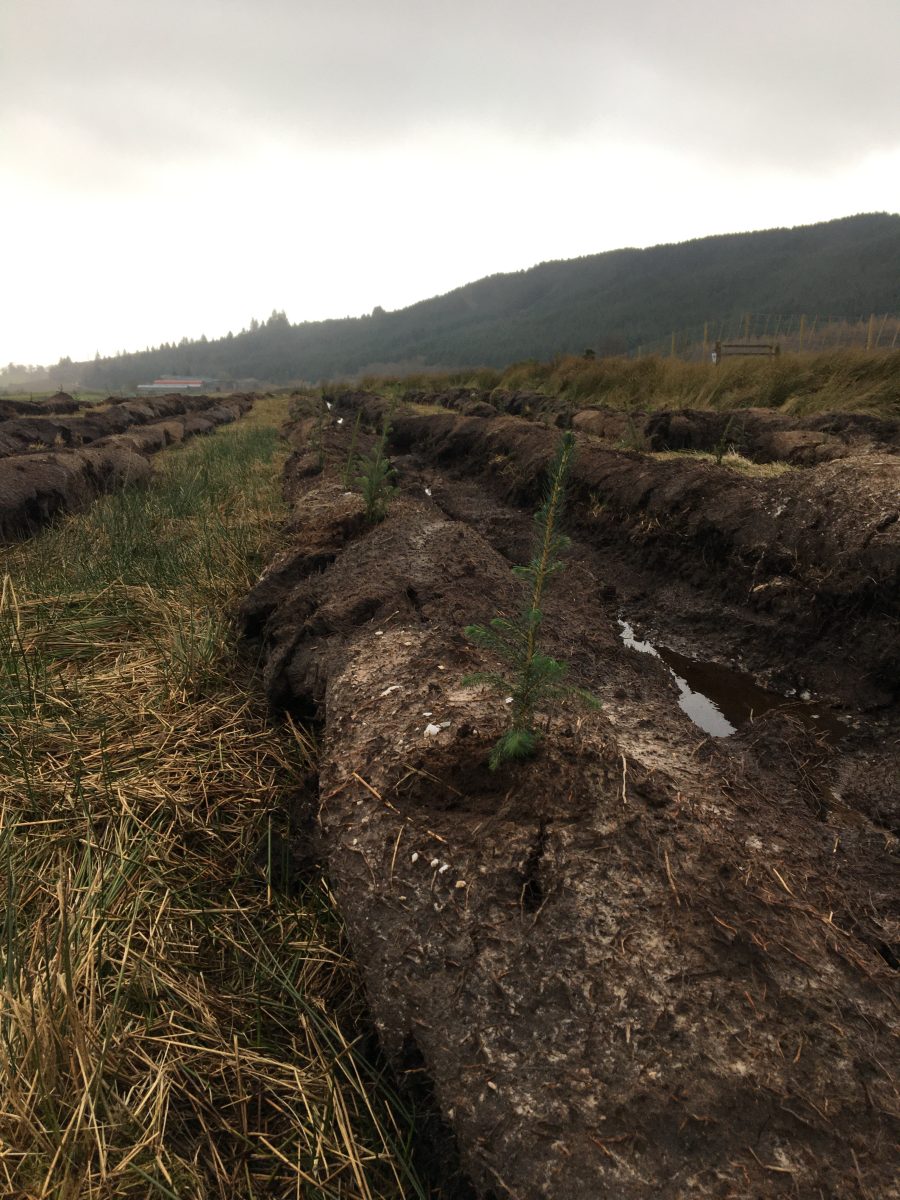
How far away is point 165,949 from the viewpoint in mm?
1448

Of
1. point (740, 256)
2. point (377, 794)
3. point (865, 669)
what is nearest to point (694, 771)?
point (377, 794)

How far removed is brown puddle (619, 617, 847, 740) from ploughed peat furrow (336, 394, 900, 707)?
220mm

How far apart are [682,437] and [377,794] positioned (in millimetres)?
7602

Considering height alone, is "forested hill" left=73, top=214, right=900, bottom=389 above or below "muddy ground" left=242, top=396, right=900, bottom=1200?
above

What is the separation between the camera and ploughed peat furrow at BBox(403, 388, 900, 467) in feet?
20.2

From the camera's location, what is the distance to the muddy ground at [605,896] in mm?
967

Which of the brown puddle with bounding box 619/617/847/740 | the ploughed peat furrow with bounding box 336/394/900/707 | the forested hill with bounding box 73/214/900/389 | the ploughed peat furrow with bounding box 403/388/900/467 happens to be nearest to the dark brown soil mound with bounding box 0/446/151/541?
the ploughed peat furrow with bounding box 403/388/900/467

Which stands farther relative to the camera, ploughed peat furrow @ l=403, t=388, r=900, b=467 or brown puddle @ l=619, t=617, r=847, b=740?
ploughed peat furrow @ l=403, t=388, r=900, b=467

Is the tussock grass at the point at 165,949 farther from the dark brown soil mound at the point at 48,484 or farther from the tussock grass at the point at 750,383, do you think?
the tussock grass at the point at 750,383

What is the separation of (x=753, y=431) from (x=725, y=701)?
Answer: 227 inches

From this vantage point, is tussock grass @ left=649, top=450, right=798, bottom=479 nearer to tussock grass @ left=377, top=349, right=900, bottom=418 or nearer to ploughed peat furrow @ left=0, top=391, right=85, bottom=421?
tussock grass @ left=377, top=349, right=900, bottom=418

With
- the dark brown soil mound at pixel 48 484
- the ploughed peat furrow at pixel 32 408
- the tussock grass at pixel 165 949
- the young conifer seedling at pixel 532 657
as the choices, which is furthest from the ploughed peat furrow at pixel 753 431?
the ploughed peat furrow at pixel 32 408

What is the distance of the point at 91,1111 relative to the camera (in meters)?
1.03

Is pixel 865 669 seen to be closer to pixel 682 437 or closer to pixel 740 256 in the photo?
pixel 682 437
